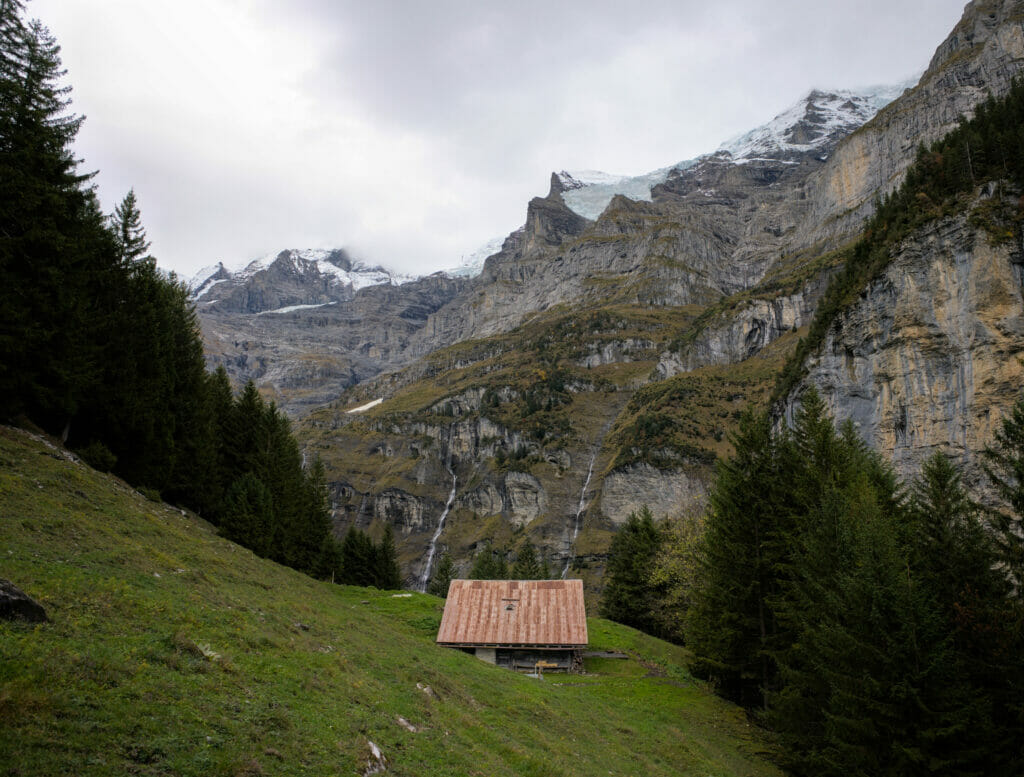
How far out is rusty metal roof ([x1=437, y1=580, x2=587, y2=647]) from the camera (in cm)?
4066

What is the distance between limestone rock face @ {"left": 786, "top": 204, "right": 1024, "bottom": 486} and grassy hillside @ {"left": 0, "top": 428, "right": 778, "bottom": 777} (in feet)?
142

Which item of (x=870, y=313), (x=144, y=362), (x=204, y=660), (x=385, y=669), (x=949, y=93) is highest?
(x=949, y=93)

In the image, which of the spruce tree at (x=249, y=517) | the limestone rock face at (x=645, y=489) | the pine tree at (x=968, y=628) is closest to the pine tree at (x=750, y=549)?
the pine tree at (x=968, y=628)

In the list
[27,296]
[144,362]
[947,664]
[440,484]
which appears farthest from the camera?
[440,484]

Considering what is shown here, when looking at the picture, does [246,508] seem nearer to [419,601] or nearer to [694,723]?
[419,601]

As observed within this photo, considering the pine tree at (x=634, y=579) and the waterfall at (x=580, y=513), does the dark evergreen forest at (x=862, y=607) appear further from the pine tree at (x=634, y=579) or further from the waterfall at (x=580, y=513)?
the waterfall at (x=580, y=513)

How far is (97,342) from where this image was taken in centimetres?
3084

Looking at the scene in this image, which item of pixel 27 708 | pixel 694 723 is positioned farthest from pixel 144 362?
pixel 694 723

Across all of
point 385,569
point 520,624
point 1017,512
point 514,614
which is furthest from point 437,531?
point 1017,512

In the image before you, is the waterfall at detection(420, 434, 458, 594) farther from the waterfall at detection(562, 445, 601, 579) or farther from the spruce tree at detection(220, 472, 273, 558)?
the spruce tree at detection(220, 472, 273, 558)

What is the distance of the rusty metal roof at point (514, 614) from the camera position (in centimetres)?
4066

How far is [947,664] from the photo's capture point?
1697 cm

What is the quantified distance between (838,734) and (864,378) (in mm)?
58916

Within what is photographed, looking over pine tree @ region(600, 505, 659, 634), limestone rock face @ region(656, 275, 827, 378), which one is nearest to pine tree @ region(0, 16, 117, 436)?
pine tree @ region(600, 505, 659, 634)
